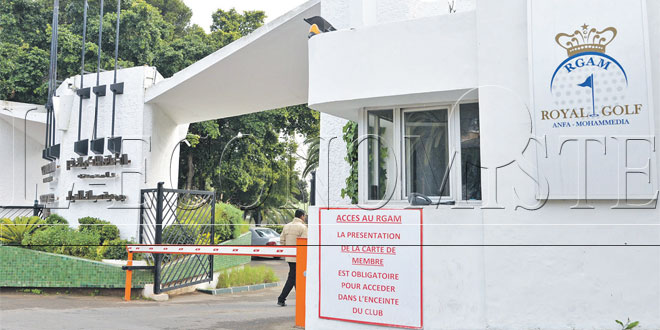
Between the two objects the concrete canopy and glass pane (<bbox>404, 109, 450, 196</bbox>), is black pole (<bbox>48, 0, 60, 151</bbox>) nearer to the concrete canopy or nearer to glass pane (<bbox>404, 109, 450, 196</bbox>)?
the concrete canopy

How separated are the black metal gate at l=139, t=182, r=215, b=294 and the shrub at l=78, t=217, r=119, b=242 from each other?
58 centimetres

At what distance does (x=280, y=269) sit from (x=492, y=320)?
40.5 feet

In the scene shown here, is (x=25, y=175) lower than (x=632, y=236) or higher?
higher

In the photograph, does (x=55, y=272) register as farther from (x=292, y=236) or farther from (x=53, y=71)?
(x=53, y=71)

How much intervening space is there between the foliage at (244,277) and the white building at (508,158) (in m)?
6.22

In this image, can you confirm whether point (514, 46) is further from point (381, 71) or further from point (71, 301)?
point (71, 301)

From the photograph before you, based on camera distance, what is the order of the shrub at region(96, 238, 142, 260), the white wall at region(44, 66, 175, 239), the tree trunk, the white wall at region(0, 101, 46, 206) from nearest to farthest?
1. the shrub at region(96, 238, 142, 260)
2. the white wall at region(44, 66, 175, 239)
3. the white wall at region(0, 101, 46, 206)
4. the tree trunk

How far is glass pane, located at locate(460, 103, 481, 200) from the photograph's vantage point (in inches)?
252

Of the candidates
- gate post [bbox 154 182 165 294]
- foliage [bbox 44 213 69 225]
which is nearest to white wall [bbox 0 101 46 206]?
foliage [bbox 44 213 69 225]

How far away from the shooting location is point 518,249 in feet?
19.1

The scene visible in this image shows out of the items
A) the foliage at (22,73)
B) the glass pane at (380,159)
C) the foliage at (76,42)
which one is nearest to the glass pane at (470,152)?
the glass pane at (380,159)

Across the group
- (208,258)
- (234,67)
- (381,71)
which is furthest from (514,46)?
(208,258)

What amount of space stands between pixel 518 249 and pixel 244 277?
8.42 meters

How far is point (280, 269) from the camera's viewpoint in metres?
17.6
